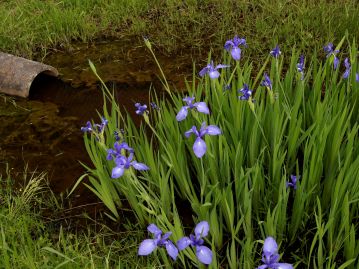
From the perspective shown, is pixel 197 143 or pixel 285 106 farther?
pixel 285 106

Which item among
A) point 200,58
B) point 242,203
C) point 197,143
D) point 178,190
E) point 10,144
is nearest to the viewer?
point 197,143

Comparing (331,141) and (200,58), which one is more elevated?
(331,141)

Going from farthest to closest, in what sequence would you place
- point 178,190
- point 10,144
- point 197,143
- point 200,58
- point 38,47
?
1. point 38,47
2. point 200,58
3. point 10,144
4. point 178,190
5. point 197,143

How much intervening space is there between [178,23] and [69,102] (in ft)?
4.59

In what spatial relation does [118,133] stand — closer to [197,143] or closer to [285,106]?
[197,143]

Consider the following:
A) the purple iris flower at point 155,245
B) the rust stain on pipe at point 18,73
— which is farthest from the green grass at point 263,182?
the rust stain on pipe at point 18,73

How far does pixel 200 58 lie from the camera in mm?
3961

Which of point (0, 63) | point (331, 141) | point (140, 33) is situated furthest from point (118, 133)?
point (140, 33)

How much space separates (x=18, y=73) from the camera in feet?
12.0

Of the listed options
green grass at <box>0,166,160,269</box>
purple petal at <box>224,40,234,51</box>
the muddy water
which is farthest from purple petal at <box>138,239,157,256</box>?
the muddy water

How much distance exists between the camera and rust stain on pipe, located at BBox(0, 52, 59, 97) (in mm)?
3596

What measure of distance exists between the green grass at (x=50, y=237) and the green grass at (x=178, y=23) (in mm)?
2010

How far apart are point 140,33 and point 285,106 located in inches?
104

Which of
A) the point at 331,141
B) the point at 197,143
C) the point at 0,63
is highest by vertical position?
the point at 197,143
